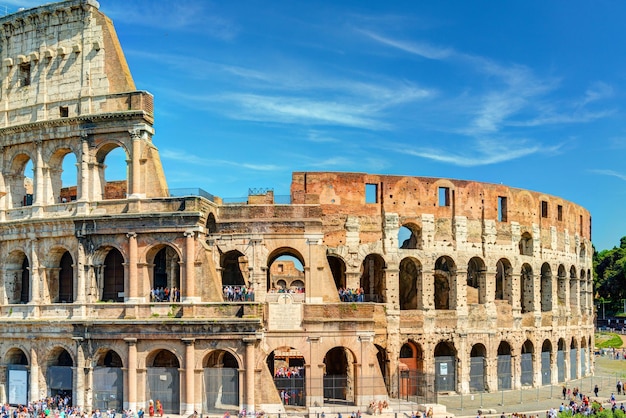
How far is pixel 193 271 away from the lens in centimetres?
3409

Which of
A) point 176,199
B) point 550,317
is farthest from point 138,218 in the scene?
point 550,317

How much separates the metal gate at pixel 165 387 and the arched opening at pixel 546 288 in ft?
85.2

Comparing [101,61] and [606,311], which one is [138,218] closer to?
[101,61]

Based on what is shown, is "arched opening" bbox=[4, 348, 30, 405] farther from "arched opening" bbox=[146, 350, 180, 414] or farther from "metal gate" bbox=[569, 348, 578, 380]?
"metal gate" bbox=[569, 348, 578, 380]

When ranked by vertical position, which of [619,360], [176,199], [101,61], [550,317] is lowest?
[619,360]

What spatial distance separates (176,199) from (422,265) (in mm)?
14877

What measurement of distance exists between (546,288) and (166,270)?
25288mm

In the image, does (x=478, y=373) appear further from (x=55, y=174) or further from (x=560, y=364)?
(x=55, y=174)

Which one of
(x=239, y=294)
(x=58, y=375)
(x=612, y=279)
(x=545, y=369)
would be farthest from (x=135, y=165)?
(x=612, y=279)

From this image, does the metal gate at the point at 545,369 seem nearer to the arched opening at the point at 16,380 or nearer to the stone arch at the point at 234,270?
the stone arch at the point at 234,270

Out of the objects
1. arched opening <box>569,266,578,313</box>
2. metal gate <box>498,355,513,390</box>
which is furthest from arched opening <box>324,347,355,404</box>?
arched opening <box>569,266,578,313</box>

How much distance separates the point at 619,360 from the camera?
62188 millimetres

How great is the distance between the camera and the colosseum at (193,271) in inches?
1332

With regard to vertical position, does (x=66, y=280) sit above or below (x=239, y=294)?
above
